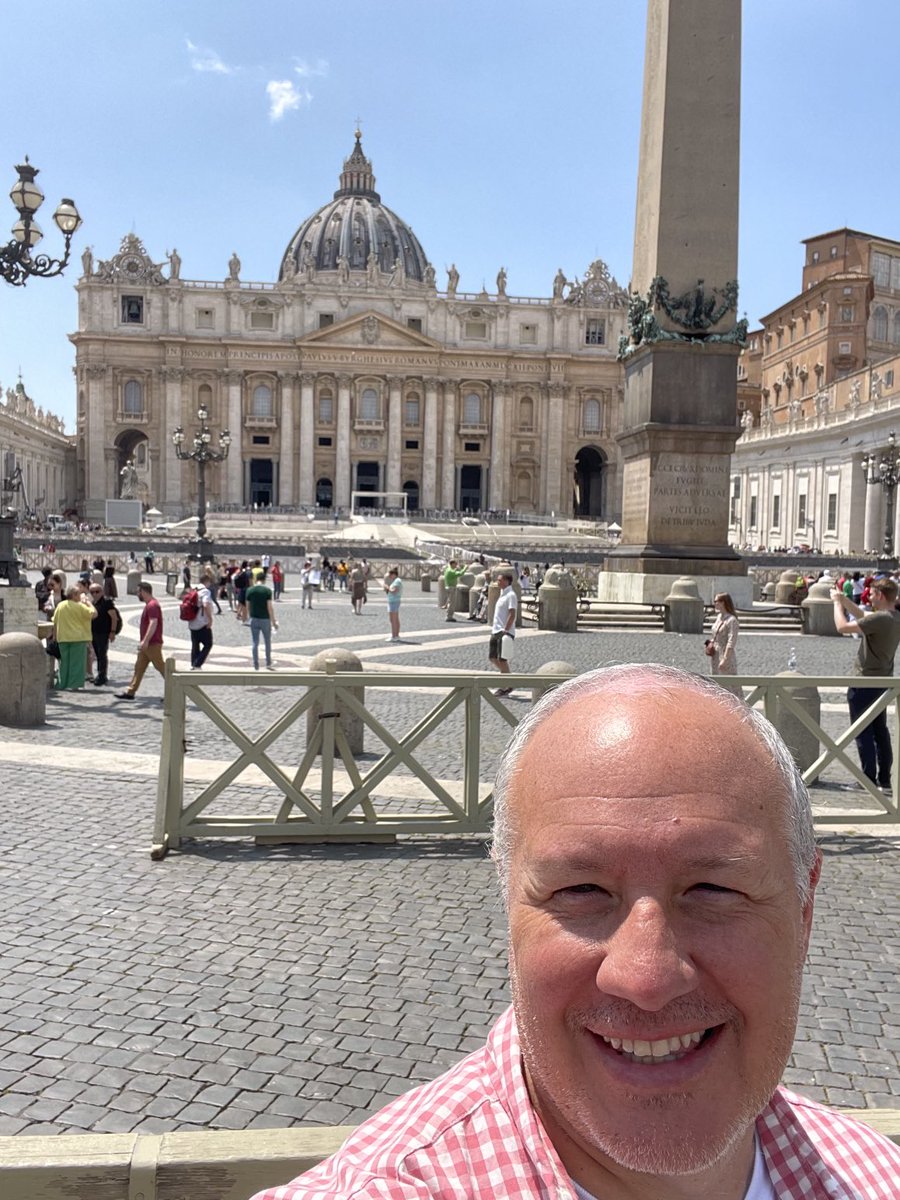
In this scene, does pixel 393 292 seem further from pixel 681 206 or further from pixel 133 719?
pixel 133 719

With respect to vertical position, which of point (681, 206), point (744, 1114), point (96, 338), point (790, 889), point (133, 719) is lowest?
point (133, 719)

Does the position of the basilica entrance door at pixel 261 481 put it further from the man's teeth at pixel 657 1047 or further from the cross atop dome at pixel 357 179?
the man's teeth at pixel 657 1047

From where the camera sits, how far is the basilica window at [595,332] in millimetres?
86562

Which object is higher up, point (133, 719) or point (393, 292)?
point (393, 292)

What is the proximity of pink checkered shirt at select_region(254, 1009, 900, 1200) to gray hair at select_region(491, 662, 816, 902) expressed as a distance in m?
0.23

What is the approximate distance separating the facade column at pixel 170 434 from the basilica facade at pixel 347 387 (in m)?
0.13

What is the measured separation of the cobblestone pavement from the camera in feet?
10.2

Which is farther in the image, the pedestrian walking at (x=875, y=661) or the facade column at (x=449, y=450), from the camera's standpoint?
the facade column at (x=449, y=450)

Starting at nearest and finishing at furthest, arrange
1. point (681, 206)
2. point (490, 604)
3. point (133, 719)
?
point (133, 719), point (681, 206), point (490, 604)

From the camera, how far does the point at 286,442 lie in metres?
82.9

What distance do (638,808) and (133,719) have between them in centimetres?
956

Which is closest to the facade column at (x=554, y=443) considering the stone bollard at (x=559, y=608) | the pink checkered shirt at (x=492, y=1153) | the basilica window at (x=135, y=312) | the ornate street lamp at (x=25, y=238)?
the basilica window at (x=135, y=312)

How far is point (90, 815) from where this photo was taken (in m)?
6.38

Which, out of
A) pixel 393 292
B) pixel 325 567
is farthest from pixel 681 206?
pixel 393 292
